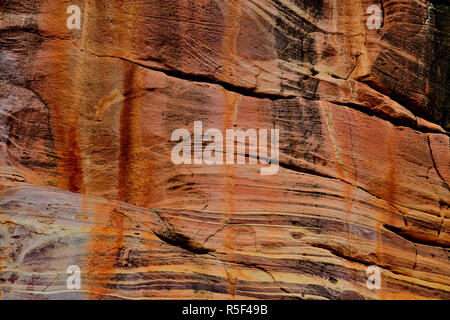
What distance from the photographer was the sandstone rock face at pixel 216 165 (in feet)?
17.6

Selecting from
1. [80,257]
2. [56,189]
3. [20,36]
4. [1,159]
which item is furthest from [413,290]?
[20,36]

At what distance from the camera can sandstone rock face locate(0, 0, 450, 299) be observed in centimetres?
536

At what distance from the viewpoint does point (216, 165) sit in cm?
623

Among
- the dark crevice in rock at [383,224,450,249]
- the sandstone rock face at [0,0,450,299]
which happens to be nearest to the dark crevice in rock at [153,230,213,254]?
the sandstone rock face at [0,0,450,299]

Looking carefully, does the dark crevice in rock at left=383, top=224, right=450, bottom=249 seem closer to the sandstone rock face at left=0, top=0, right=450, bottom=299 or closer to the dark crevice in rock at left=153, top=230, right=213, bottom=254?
the sandstone rock face at left=0, top=0, right=450, bottom=299

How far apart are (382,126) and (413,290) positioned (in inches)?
Result: 89.8

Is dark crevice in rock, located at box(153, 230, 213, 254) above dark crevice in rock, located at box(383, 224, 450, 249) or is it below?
below

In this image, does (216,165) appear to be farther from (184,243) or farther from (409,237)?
(409,237)

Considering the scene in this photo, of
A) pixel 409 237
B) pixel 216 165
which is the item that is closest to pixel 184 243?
pixel 216 165

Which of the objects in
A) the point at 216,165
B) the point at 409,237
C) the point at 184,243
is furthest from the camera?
the point at 409,237

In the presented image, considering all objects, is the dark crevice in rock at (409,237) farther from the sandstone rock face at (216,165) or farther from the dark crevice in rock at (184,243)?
the dark crevice in rock at (184,243)

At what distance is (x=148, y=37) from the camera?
652 centimetres

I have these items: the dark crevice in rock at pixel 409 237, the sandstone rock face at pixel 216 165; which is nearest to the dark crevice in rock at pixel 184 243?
the sandstone rock face at pixel 216 165

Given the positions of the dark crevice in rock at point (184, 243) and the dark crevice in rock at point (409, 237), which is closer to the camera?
the dark crevice in rock at point (184, 243)
